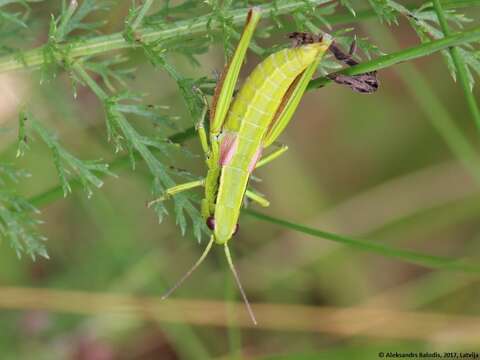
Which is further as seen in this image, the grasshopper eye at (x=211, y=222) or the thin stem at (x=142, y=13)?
the grasshopper eye at (x=211, y=222)

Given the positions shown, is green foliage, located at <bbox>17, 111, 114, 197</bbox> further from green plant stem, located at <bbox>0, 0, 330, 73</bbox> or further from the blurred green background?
the blurred green background

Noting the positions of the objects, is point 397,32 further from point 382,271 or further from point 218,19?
point 218,19

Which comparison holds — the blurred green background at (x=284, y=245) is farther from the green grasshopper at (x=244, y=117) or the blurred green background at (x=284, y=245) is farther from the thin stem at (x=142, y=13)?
the thin stem at (x=142, y=13)

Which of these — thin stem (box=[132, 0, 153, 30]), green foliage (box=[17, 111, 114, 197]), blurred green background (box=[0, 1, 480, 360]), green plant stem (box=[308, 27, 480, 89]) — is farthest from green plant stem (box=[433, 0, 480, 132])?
green foliage (box=[17, 111, 114, 197])

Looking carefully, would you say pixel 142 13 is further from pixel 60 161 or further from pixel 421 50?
pixel 421 50

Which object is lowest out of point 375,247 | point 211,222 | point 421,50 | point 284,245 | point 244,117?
point 284,245

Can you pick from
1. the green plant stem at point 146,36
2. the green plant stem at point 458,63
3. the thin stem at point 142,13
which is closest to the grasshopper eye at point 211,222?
the green plant stem at point 146,36

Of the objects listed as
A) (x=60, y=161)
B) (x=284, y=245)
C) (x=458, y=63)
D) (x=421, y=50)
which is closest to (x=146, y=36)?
(x=60, y=161)
